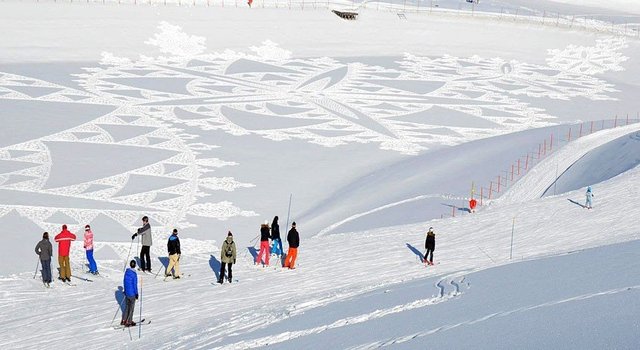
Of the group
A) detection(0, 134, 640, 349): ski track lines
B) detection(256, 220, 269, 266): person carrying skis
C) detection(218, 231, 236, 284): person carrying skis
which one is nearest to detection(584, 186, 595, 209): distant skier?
detection(0, 134, 640, 349): ski track lines

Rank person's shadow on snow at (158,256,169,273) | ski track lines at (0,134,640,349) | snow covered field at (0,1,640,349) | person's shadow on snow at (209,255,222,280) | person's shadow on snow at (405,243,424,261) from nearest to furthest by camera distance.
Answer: snow covered field at (0,1,640,349), ski track lines at (0,134,640,349), person's shadow on snow at (209,255,222,280), person's shadow on snow at (405,243,424,261), person's shadow on snow at (158,256,169,273)

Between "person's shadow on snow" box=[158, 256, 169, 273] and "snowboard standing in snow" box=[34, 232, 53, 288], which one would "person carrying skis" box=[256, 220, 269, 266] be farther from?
"snowboard standing in snow" box=[34, 232, 53, 288]

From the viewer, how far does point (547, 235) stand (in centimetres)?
1598

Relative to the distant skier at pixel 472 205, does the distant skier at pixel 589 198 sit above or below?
above

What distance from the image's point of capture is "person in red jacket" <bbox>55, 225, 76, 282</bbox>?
13.2 m

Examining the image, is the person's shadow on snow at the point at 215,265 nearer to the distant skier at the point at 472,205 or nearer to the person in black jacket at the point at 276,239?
the person in black jacket at the point at 276,239

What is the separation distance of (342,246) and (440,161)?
397 inches

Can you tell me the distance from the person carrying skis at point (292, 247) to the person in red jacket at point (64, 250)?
3139mm

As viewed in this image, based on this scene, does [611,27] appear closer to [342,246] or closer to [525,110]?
[525,110]

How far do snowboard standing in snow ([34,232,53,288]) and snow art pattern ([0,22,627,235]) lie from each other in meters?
5.24

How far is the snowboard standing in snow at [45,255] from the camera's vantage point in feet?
41.7

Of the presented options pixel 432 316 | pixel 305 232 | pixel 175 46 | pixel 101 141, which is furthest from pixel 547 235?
pixel 175 46

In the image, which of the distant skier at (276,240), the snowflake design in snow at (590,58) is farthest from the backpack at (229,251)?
the snowflake design in snow at (590,58)

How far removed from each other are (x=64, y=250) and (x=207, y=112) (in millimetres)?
16975
